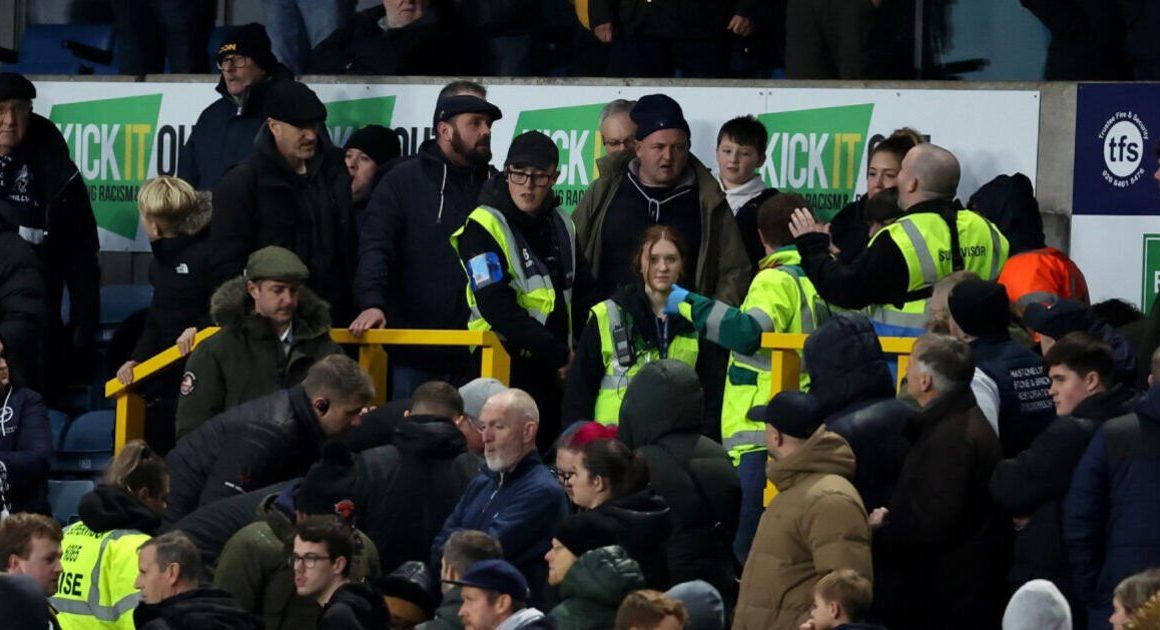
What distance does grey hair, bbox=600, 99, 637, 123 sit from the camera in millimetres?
12391

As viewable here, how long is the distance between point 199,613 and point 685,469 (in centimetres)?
202

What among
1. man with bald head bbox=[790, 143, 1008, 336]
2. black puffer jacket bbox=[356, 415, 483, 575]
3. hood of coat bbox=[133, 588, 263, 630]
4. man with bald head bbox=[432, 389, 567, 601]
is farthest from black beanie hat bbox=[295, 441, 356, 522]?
man with bald head bbox=[790, 143, 1008, 336]

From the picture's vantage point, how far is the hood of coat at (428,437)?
384 inches

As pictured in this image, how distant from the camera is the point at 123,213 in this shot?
14234mm

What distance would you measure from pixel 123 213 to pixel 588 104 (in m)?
2.73

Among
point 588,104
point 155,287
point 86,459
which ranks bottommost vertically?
point 86,459

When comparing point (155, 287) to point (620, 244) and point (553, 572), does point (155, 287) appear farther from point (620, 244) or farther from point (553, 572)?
point (553, 572)

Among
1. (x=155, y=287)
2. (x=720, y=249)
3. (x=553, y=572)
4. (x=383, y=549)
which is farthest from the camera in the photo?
(x=155, y=287)

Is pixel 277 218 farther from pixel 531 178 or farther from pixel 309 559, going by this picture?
pixel 309 559

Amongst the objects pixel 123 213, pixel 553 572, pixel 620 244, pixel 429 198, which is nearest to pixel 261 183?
pixel 429 198

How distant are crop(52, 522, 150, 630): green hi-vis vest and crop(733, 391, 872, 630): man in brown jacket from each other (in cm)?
222

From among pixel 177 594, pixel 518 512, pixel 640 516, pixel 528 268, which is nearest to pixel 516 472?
pixel 518 512

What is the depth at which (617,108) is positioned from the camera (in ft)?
40.7

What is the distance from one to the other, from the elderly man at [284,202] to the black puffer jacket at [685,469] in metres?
2.49
